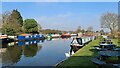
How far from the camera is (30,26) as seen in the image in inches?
2990

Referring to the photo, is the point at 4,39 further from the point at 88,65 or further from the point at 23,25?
the point at 23,25

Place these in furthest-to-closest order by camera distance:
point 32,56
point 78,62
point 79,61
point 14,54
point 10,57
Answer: point 14,54 → point 32,56 → point 10,57 → point 79,61 → point 78,62

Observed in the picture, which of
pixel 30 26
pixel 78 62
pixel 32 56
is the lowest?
pixel 32 56

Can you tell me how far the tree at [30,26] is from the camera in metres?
76.0

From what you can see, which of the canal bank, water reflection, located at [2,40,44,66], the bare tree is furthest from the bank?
the bare tree

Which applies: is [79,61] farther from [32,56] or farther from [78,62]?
[32,56]

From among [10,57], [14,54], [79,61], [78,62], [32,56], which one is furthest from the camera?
[14,54]

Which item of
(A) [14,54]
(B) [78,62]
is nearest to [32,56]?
(A) [14,54]

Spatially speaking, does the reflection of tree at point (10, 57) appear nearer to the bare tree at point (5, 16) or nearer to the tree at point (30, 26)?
the bare tree at point (5, 16)

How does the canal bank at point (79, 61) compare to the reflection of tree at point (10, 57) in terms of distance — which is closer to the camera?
the canal bank at point (79, 61)

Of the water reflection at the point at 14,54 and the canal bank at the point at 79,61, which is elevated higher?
the canal bank at the point at 79,61

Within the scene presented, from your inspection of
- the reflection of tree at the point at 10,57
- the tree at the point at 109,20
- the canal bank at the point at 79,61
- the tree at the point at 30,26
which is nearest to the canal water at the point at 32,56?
the reflection of tree at the point at 10,57

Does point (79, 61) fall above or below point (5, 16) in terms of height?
below

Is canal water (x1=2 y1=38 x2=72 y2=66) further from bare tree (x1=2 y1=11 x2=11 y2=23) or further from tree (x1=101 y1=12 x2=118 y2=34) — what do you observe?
tree (x1=101 y1=12 x2=118 y2=34)
